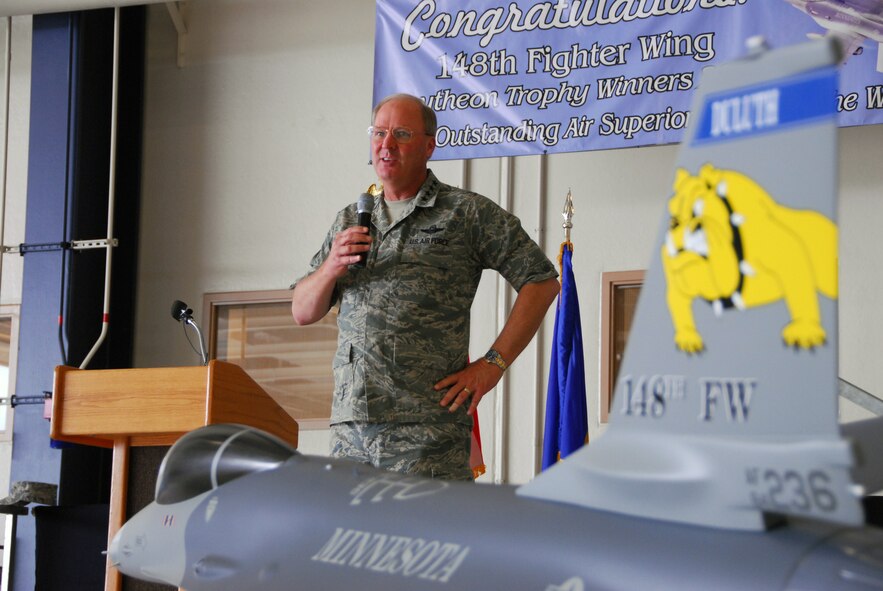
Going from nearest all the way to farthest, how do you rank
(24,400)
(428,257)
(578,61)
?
(428,257) < (578,61) < (24,400)

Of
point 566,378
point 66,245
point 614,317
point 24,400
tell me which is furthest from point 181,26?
point 566,378

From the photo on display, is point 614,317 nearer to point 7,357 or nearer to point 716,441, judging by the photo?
point 7,357

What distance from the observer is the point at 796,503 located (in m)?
1.04

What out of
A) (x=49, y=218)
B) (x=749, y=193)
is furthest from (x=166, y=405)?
(x=49, y=218)

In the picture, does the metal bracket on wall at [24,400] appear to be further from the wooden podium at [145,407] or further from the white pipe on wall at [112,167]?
the wooden podium at [145,407]

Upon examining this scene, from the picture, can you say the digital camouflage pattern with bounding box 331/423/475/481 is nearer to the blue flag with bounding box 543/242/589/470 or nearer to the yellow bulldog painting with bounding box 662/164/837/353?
the yellow bulldog painting with bounding box 662/164/837/353

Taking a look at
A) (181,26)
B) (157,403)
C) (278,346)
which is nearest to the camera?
(157,403)

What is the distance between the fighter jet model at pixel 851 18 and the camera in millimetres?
4233

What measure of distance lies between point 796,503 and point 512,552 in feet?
1.10

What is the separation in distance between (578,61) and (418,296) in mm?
2818

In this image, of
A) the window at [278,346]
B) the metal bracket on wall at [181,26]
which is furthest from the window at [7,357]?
the metal bracket on wall at [181,26]

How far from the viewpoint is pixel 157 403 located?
3.24 meters

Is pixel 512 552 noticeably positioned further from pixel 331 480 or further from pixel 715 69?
pixel 715 69

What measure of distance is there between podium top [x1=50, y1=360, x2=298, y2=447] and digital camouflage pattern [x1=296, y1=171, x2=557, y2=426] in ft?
2.70
